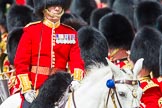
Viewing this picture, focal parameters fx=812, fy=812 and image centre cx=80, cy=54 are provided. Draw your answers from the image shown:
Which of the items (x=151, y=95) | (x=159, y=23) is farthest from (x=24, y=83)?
(x=159, y=23)

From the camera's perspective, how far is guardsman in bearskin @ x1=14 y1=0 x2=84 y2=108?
685 cm

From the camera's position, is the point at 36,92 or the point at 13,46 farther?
the point at 13,46

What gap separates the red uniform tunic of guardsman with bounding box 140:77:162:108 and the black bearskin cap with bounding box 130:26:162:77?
778 millimetres

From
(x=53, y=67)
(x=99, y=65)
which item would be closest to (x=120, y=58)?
(x=53, y=67)

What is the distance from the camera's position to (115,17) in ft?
35.4

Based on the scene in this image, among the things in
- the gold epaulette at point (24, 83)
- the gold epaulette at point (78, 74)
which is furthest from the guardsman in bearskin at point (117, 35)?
the gold epaulette at point (24, 83)

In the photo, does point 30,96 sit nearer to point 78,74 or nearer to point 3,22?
point 78,74

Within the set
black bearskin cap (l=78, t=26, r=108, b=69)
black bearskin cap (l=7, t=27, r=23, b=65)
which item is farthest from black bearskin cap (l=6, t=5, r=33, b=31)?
black bearskin cap (l=78, t=26, r=108, b=69)

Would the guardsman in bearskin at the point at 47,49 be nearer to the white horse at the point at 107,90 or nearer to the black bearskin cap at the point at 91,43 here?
the white horse at the point at 107,90

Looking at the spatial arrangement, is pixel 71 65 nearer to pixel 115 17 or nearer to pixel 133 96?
pixel 133 96

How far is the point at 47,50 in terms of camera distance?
275 inches

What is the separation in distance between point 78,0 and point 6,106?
768 cm

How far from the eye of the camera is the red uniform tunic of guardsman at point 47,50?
687cm

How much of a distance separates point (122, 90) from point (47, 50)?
1336 mm
